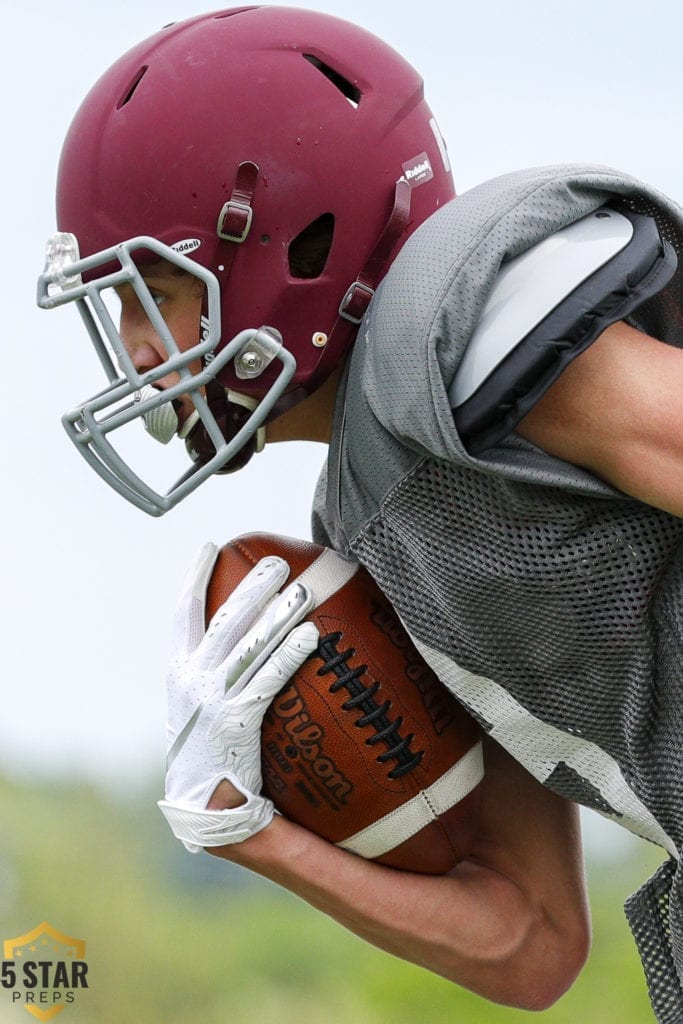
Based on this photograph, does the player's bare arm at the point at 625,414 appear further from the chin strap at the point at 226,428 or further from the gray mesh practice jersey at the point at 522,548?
the chin strap at the point at 226,428

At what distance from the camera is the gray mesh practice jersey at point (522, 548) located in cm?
124

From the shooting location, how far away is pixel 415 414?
125cm

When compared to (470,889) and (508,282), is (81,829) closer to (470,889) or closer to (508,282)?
(470,889)

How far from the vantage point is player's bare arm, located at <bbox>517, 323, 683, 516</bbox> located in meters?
1.17

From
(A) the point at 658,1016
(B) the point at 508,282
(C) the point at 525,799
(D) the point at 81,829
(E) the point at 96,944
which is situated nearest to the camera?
(B) the point at 508,282

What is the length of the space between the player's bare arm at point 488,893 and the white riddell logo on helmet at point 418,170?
659mm

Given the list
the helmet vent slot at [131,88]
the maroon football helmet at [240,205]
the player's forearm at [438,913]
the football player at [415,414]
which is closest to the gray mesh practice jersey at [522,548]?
the football player at [415,414]

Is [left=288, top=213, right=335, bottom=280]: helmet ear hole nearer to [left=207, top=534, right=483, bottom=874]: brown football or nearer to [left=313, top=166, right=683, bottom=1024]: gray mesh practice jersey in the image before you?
[left=313, top=166, right=683, bottom=1024]: gray mesh practice jersey

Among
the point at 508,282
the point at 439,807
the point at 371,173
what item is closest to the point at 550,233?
the point at 508,282

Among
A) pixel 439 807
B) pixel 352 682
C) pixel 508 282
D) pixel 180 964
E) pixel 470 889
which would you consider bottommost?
pixel 180 964

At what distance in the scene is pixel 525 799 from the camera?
5.55ft

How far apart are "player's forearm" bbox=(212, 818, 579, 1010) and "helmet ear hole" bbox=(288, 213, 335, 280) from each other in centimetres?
60

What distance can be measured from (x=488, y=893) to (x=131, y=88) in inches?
39.5

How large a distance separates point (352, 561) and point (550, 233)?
0.47 m
